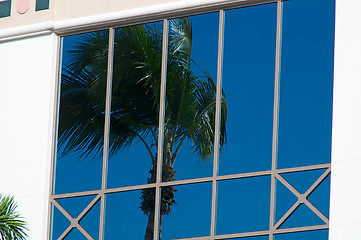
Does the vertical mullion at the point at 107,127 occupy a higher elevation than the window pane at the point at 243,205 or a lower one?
higher

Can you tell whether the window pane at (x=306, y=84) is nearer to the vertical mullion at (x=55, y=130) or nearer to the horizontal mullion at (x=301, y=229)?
the horizontal mullion at (x=301, y=229)

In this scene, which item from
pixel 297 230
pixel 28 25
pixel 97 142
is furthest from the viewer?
pixel 28 25

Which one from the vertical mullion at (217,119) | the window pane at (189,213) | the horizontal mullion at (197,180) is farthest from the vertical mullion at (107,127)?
the vertical mullion at (217,119)

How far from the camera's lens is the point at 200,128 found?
15.6 metres

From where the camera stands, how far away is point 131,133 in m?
16.3

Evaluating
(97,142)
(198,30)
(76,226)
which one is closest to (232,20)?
(198,30)

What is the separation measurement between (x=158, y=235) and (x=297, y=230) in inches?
96.4

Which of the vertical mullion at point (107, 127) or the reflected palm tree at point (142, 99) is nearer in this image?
the reflected palm tree at point (142, 99)

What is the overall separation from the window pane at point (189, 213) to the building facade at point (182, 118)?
0.02 metres

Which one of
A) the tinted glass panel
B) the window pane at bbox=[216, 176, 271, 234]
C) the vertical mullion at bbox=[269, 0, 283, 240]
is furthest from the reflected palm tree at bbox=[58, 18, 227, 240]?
the tinted glass panel

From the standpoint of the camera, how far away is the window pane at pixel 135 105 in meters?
16.0

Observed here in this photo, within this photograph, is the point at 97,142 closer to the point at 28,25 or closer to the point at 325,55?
the point at 28,25

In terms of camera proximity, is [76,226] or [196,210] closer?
[196,210]

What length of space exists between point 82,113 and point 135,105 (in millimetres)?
1126
